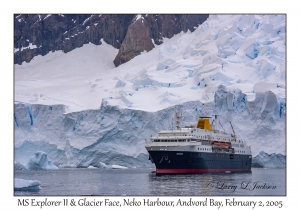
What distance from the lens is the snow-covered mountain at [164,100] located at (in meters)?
44.5

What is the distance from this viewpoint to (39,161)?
137 ft

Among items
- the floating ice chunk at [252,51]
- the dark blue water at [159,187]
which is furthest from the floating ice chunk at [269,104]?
the dark blue water at [159,187]

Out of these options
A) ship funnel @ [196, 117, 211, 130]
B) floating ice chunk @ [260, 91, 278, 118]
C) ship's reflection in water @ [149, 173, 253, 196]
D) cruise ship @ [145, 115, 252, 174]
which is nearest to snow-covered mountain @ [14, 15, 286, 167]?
floating ice chunk @ [260, 91, 278, 118]

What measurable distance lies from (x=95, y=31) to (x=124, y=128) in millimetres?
31459

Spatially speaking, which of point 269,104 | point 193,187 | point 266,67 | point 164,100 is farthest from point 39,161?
point 266,67

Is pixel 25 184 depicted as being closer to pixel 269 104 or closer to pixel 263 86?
pixel 269 104

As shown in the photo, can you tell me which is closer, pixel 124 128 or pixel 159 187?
pixel 159 187

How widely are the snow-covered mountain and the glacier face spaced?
0.07m

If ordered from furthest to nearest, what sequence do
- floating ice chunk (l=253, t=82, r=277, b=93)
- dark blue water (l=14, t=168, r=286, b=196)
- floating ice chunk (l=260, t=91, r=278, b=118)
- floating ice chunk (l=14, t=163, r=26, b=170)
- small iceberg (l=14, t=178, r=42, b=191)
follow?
floating ice chunk (l=253, t=82, r=277, b=93) → floating ice chunk (l=260, t=91, r=278, b=118) → floating ice chunk (l=14, t=163, r=26, b=170) → small iceberg (l=14, t=178, r=42, b=191) → dark blue water (l=14, t=168, r=286, b=196)

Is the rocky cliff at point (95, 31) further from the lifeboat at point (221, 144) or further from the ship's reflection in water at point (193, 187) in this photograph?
the ship's reflection in water at point (193, 187)

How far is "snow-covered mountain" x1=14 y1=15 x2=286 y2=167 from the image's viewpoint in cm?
4447

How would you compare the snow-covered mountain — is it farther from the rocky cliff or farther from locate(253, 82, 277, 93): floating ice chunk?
the rocky cliff

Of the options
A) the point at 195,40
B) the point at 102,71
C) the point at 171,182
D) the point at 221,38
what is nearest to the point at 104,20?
the point at 102,71

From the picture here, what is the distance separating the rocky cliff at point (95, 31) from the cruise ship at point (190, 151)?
1258 inches
